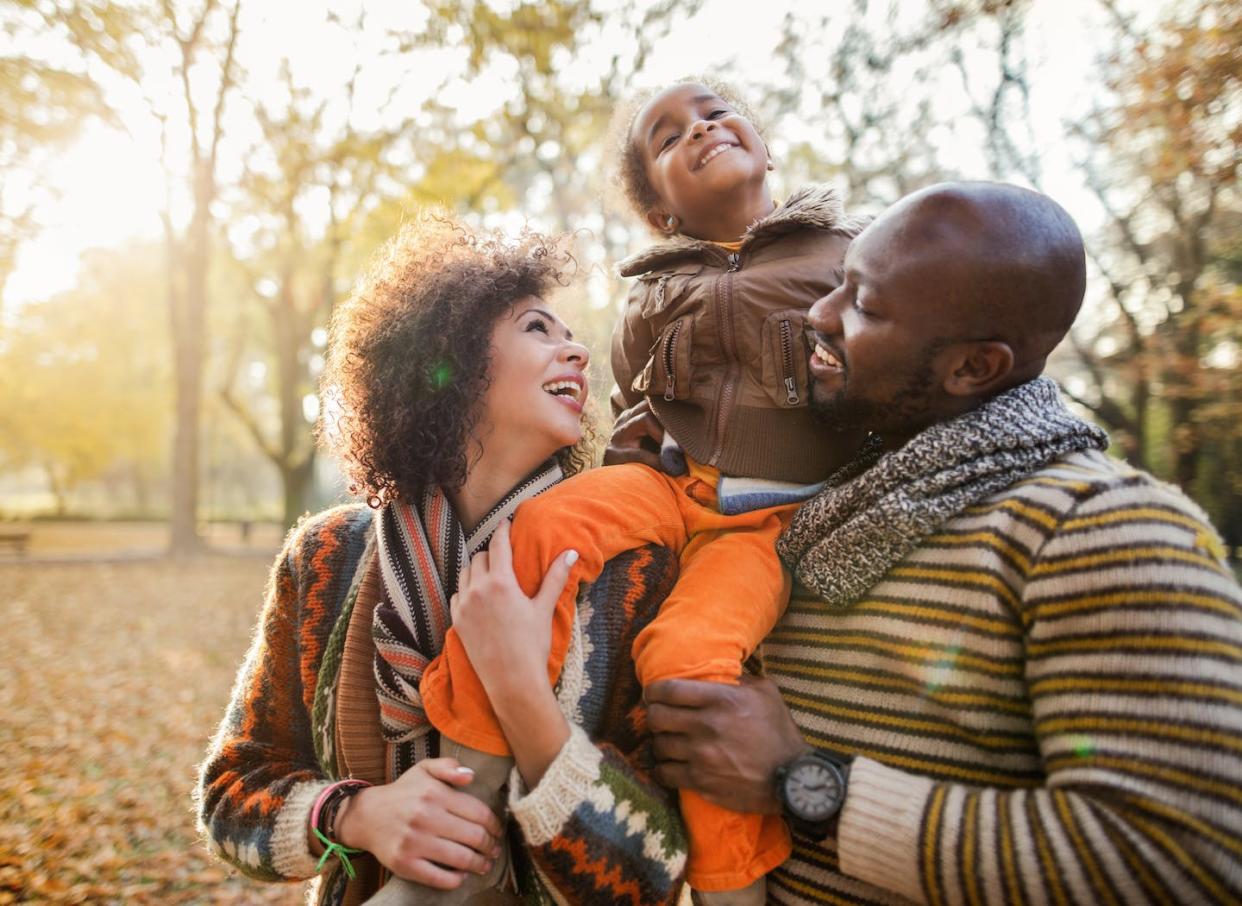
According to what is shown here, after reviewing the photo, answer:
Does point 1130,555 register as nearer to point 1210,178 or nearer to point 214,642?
point 1210,178

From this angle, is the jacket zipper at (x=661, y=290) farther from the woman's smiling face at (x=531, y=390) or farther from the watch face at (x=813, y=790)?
the watch face at (x=813, y=790)

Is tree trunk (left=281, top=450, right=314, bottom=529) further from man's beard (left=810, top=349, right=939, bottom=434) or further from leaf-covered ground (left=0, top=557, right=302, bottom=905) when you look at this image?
man's beard (left=810, top=349, right=939, bottom=434)

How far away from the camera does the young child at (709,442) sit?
5.38 ft

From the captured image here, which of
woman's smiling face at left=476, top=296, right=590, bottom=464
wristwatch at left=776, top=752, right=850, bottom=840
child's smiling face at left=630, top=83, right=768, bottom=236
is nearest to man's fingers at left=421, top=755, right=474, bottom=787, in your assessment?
wristwatch at left=776, top=752, right=850, bottom=840

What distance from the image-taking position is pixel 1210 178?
6.52 meters

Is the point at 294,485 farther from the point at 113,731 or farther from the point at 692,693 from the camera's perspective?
the point at 692,693

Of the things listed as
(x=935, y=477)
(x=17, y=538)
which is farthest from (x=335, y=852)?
(x=17, y=538)

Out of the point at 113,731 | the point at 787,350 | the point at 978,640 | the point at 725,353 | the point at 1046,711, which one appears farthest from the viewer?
the point at 113,731

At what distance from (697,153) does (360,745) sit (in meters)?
1.95

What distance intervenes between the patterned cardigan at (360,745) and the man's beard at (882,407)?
1.77ft

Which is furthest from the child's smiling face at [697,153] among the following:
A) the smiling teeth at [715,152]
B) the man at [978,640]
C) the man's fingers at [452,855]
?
the man's fingers at [452,855]

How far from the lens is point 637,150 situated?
2715 mm

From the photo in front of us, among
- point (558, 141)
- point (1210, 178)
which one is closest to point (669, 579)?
point (1210, 178)

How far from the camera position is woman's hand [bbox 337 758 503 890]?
62.7 inches
